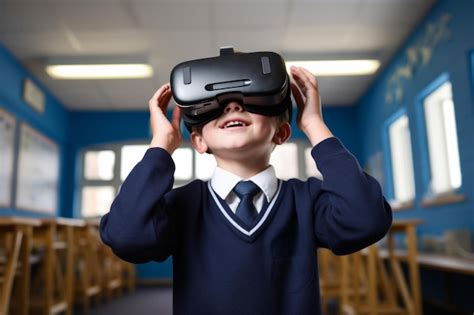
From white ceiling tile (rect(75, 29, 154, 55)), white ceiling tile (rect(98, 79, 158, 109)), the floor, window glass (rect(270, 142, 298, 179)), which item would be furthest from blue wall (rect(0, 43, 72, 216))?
window glass (rect(270, 142, 298, 179))

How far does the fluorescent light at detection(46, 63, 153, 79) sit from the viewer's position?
4.88 m

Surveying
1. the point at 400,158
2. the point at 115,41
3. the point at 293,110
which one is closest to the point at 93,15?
the point at 115,41

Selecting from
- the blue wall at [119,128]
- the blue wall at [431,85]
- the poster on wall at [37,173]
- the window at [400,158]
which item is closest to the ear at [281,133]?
the blue wall at [431,85]

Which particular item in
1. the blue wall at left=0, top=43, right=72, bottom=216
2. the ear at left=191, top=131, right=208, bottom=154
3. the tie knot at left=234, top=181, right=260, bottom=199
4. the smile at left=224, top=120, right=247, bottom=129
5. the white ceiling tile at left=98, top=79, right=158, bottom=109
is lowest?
the tie knot at left=234, top=181, right=260, bottom=199

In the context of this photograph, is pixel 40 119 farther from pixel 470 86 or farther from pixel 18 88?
pixel 470 86

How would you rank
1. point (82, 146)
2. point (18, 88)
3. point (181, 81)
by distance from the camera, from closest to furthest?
point (181, 81) → point (18, 88) → point (82, 146)

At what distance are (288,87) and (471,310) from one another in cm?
331

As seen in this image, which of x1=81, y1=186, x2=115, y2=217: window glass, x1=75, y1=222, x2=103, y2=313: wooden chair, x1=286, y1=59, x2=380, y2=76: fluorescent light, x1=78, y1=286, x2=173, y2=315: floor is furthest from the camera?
x1=81, y1=186, x2=115, y2=217: window glass

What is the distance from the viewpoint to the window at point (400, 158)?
16.2 ft

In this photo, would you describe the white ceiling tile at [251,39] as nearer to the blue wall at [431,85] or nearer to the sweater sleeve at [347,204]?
the blue wall at [431,85]

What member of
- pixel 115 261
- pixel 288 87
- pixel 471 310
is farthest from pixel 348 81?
pixel 288 87

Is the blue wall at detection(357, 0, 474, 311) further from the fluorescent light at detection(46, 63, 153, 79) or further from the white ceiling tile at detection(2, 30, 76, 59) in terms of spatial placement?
the white ceiling tile at detection(2, 30, 76, 59)

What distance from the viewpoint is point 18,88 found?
4.93 m

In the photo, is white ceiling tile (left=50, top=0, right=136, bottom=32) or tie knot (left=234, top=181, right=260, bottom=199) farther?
white ceiling tile (left=50, top=0, right=136, bottom=32)
